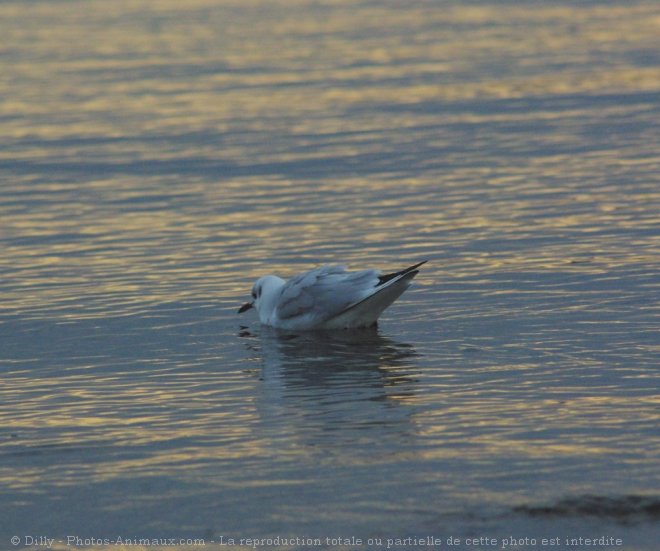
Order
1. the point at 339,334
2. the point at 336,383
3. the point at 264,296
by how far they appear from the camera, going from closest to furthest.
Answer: the point at 336,383, the point at 339,334, the point at 264,296

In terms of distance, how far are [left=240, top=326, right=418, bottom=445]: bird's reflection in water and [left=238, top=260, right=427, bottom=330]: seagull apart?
12cm

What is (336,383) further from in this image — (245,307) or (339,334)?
(245,307)

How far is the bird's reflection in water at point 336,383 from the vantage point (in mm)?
9914

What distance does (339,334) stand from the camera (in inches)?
534

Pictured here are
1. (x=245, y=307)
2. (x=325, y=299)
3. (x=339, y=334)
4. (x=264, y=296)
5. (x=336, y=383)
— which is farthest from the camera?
(x=245, y=307)

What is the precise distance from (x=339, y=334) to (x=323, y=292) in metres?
0.41

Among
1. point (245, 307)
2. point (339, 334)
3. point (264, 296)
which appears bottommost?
point (339, 334)

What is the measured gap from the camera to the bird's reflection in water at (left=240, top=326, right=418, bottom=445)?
9.91 meters

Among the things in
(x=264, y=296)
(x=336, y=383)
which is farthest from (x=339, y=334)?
(x=336, y=383)

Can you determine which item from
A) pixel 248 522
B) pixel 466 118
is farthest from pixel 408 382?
pixel 466 118

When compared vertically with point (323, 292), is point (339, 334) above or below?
below

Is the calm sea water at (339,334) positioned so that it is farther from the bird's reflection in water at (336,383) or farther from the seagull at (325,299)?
the seagull at (325,299)

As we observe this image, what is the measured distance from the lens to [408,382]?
11.1 meters

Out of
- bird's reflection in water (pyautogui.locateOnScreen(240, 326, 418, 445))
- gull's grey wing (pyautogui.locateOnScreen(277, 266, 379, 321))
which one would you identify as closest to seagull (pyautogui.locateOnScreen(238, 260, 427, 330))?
gull's grey wing (pyautogui.locateOnScreen(277, 266, 379, 321))
